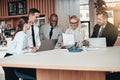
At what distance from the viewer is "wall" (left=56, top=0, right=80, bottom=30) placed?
25.8ft

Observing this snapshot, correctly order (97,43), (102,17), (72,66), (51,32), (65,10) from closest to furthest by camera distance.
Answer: (72,66), (97,43), (102,17), (51,32), (65,10)

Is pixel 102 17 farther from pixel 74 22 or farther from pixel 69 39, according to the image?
pixel 74 22

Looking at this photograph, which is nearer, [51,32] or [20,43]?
[20,43]

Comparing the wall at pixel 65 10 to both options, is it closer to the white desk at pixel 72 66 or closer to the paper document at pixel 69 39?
the paper document at pixel 69 39

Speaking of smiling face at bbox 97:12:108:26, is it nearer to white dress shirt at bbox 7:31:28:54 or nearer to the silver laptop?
the silver laptop

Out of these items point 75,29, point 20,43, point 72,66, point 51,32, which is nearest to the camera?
point 72,66

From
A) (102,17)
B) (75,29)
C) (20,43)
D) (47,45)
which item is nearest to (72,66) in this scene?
(20,43)

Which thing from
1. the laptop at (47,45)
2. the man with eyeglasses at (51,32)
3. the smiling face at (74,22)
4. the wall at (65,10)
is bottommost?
the laptop at (47,45)

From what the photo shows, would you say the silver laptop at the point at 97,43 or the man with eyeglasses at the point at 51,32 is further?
the man with eyeglasses at the point at 51,32

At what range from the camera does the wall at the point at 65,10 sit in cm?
785

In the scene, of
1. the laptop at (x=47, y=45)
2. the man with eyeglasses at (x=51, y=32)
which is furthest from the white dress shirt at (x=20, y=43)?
the man with eyeglasses at (x=51, y=32)

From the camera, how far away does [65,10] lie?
27.5ft

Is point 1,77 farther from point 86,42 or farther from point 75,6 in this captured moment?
point 75,6

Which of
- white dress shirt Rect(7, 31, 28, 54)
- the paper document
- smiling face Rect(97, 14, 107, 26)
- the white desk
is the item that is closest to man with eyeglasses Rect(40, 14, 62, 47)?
smiling face Rect(97, 14, 107, 26)
